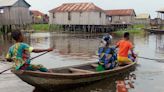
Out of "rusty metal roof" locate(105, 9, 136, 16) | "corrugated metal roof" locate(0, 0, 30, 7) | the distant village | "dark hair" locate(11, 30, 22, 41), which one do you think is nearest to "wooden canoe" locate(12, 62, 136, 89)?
"dark hair" locate(11, 30, 22, 41)

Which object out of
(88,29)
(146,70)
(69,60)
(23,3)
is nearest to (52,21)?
(88,29)

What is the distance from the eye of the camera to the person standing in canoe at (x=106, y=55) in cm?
929

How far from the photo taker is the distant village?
35.7m

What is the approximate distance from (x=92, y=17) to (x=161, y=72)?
3416 cm

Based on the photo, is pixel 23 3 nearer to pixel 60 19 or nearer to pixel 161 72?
pixel 60 19

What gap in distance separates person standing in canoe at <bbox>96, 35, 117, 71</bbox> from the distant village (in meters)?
26.4

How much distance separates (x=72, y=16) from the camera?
154ft

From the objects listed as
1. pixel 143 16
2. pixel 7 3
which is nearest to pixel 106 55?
pixel 7 3

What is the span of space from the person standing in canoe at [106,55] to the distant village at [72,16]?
86.6 ft

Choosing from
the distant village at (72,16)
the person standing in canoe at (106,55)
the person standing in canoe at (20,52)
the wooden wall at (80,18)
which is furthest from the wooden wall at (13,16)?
the person standing in canoe at (20,52)

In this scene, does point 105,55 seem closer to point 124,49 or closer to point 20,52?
point 124,49

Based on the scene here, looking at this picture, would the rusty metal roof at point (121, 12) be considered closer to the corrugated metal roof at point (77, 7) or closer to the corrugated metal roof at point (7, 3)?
the corrugated metal roof at point (77, 7)

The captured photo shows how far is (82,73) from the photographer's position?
8.69m

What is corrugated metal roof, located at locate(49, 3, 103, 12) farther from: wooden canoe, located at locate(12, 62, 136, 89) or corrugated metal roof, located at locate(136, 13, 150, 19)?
wooden canoe, located at locate(12, 62, 136, 89)
